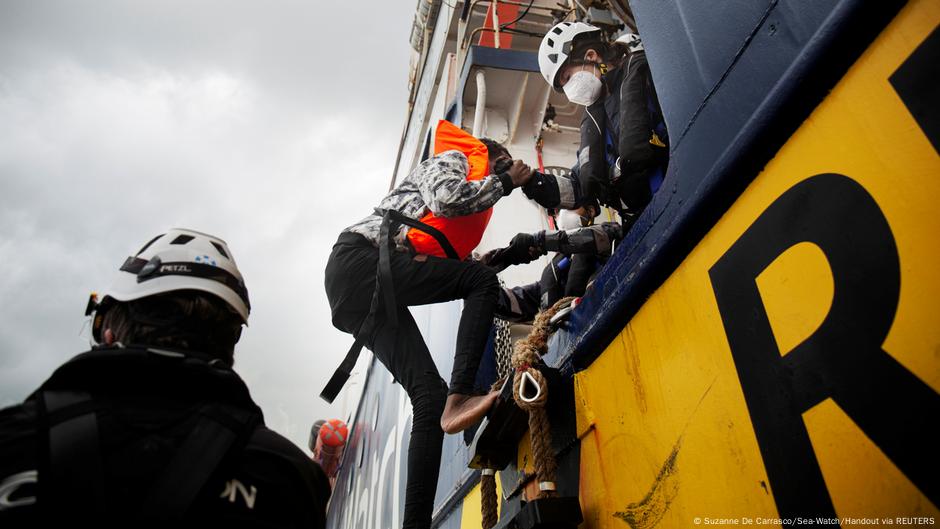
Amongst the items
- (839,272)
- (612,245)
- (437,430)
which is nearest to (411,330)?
(437,430)

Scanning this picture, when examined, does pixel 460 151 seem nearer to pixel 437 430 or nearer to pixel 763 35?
pixel 437 430

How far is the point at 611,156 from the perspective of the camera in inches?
104

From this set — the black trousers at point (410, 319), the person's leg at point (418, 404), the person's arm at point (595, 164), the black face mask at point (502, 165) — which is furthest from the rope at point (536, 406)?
the black face mask at point (502, 165)

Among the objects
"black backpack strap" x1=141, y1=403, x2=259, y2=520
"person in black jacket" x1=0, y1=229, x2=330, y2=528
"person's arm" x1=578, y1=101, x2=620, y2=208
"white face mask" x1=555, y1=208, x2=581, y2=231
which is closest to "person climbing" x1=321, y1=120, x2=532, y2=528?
"person's arm" x1=578, y1=101, x2=620, y2=208

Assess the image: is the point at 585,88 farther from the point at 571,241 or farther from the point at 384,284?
the point at 384,284

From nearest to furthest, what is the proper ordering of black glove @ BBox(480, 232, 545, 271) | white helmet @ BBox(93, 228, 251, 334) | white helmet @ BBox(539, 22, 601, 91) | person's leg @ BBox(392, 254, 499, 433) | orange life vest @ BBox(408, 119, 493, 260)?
white helmet @ BBox(93, 228, 251, 334)
person's leg @ BBox(392, 254, 499, 433)
orange life vest @ BBox(408, 119, 493, 260)
black glove @ BBox(480, 232, 545, 271)
white helmet @ BBox(539, 22, 601, 91)

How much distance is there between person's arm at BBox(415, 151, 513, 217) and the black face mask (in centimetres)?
15

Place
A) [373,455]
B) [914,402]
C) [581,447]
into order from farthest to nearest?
[373,455]
[581,447]
[914,402]

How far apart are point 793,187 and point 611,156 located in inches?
64.0

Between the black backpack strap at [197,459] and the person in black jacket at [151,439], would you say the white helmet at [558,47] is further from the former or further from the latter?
the black backpack strap at [197,459]

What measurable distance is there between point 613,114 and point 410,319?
4.76 ft

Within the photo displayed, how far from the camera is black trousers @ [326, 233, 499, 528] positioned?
2.24 m

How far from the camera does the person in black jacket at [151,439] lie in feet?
2.79

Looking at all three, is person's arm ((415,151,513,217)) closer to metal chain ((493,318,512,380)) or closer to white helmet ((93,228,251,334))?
white helmet ((93,228,251,334))
